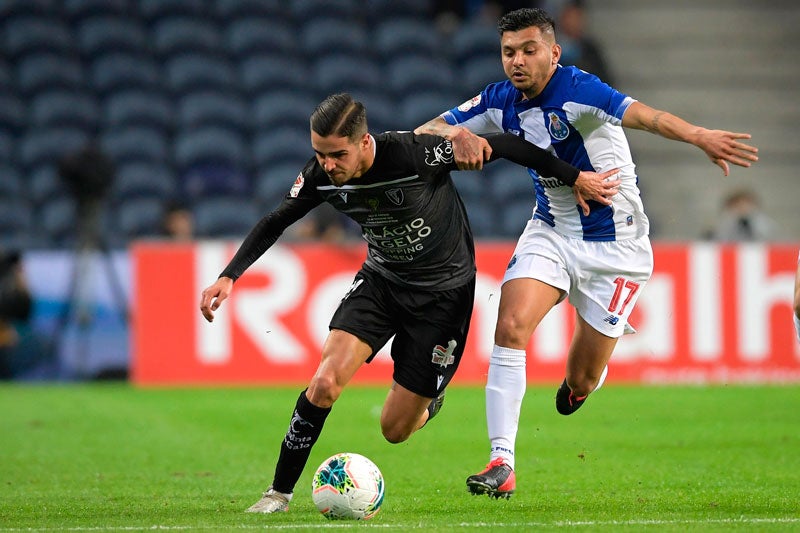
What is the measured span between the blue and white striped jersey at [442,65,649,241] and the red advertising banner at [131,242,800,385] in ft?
21.3

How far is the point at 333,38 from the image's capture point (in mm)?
18391

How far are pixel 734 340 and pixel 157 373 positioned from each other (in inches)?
251

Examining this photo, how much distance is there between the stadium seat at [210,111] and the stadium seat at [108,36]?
1152 millimetres

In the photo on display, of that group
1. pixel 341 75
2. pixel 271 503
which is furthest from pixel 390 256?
pixel 341 75

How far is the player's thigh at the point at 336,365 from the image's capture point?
5871 millimetres

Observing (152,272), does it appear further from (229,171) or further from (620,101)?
(620,101)

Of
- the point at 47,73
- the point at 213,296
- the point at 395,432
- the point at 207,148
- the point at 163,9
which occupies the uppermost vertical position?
the point at 163,9

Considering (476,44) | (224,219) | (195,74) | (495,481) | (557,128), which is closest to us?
(495,481)

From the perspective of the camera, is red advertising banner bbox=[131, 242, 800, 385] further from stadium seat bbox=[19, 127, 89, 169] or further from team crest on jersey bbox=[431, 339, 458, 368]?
team crest on jersey bbox=[431, 339, 458, 368]

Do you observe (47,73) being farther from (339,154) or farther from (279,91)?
(339,154)

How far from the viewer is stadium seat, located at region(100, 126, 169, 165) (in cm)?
1680

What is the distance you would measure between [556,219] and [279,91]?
11.5m

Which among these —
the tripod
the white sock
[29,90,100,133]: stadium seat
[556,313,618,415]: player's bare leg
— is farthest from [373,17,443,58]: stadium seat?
the white sock

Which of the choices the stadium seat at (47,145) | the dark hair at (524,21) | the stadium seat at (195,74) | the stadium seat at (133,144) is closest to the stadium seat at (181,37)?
the stadium seat at (195,74)
